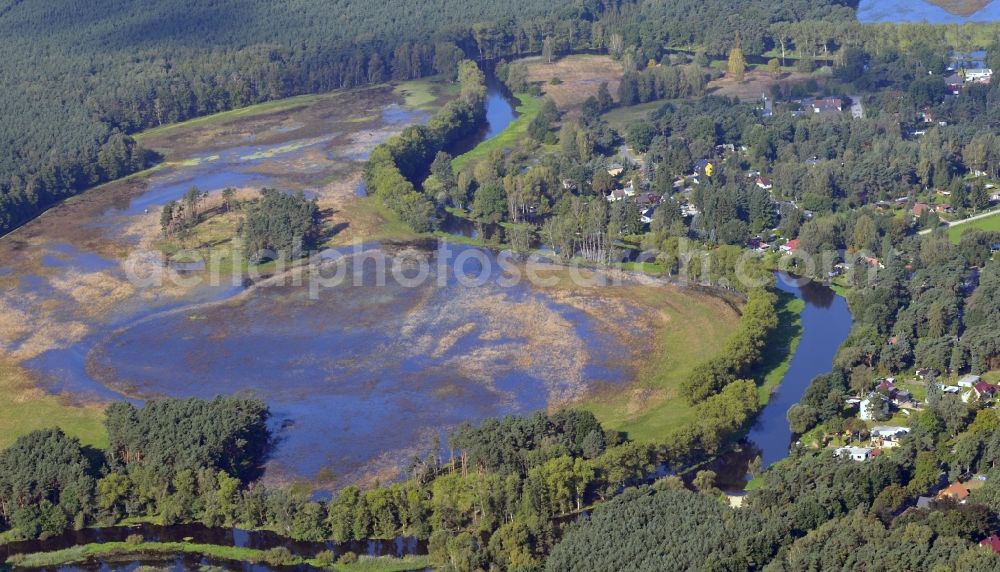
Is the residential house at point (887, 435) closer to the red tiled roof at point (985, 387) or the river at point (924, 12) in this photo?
the red tiled roof at point (985, 387)

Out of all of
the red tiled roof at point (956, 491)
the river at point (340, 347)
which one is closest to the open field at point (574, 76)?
the river at point (340, 347)

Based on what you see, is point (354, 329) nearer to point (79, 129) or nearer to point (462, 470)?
point (462, 470)

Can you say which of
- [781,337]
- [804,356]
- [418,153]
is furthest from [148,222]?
[804,356]

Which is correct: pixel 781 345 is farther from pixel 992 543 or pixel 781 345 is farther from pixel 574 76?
pixel 574 76

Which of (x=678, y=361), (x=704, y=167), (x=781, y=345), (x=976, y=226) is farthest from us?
(x=704, y=167)

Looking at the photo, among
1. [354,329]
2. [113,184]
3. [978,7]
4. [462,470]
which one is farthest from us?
[978,7]

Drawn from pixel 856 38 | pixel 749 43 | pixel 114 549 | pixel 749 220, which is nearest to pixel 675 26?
pixel 749 43

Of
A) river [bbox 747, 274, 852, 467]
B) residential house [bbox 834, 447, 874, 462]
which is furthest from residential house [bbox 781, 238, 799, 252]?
residential house [bbox 834, 447, 874, 462]

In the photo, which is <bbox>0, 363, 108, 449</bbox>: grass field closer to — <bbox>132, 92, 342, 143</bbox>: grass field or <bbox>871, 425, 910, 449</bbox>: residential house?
<bbox>871, 425, 910, 449</bbox>: residential house
